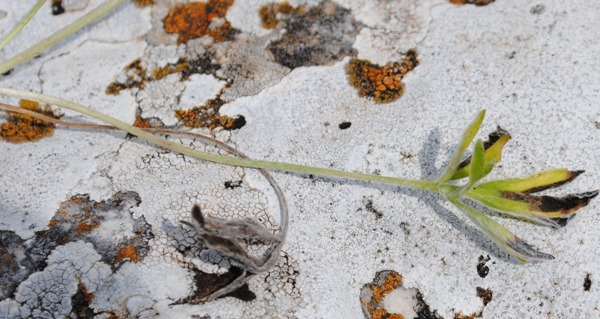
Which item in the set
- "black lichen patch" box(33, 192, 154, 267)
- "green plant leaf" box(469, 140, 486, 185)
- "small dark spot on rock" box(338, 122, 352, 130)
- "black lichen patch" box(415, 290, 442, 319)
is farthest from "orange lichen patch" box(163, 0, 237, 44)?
"black lichen patch" box(415, 290, 442, 319)

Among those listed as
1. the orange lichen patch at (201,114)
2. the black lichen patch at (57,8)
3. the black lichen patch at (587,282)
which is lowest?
the black lichen patch at (587,282)

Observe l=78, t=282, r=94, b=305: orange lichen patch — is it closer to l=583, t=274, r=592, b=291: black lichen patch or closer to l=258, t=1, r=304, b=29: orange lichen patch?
l=258, t=1, r=304, b=29: orange lichen patch

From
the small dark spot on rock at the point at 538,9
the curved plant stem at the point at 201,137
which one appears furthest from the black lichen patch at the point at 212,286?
the small dark spot on rock at the point at 538,9

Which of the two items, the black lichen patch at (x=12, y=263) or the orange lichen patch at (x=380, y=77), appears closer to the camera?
the black lichen patch at (x=12, y=263)

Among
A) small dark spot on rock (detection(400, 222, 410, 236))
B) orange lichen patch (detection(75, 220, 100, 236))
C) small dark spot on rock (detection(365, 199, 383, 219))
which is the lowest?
small dark spot on rock (detection(400, 222, 410, 236))

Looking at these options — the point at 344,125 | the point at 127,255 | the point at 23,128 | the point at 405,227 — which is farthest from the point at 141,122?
the point at 405,227

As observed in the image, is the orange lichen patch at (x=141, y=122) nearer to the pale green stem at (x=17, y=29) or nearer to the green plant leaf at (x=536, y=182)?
the pale green stem at (x=17, y=29)

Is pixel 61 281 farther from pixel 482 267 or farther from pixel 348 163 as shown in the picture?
pixel 482 267
